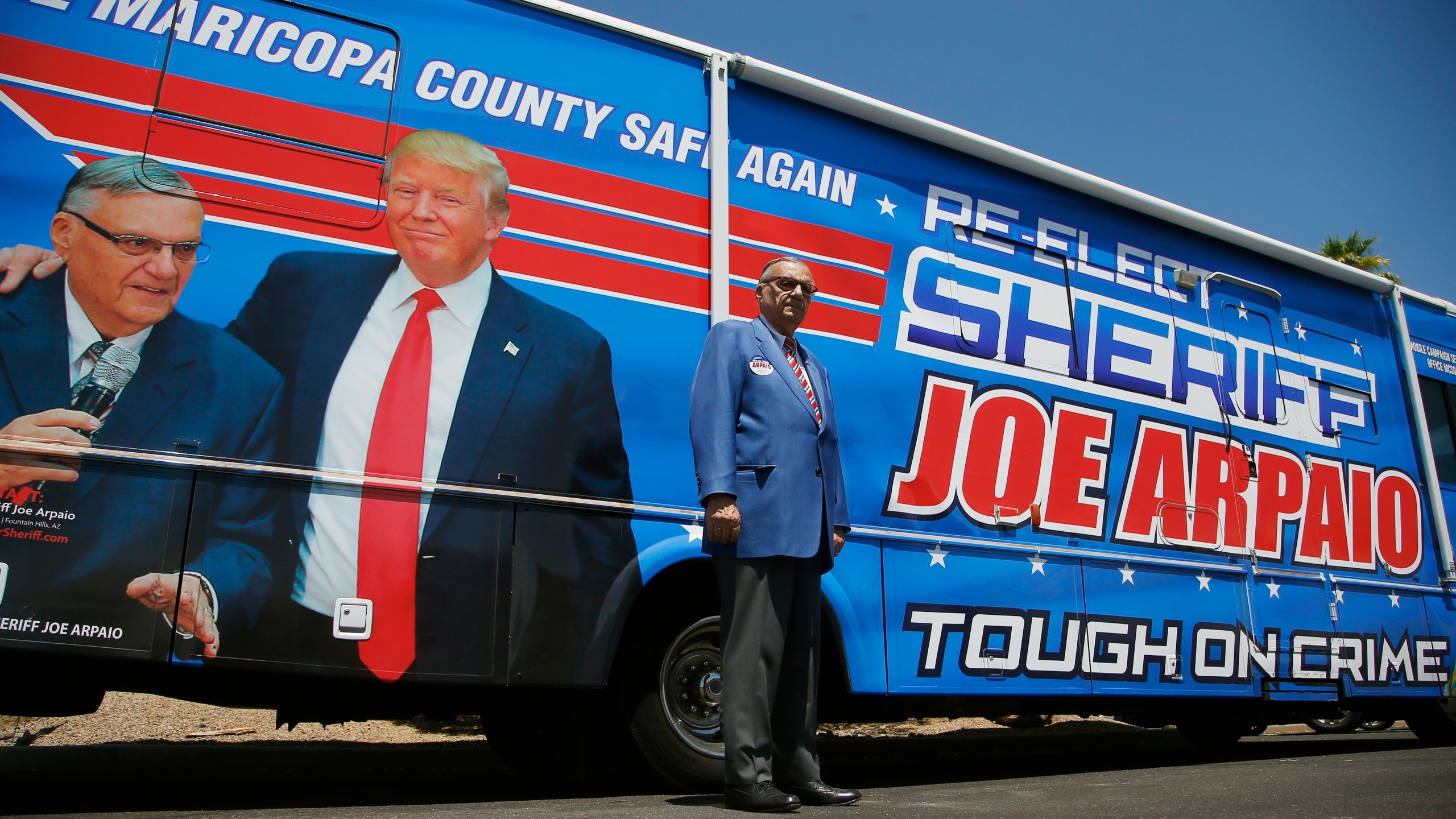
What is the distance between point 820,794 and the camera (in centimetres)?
363

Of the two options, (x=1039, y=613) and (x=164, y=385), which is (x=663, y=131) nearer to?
(x=164, y=385)

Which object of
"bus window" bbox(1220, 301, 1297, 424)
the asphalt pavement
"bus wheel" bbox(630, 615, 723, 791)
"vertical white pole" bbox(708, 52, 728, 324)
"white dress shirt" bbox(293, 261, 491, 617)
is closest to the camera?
"white dress shirt" bbox(293, 261, 491, 617)

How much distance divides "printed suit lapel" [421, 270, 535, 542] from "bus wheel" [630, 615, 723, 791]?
1.01 m

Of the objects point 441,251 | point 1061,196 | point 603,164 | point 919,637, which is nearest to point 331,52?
point 441,251

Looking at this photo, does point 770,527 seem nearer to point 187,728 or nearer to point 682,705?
point 682,705

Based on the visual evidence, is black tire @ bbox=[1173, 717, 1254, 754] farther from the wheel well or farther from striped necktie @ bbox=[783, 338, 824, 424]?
striped necktie @ bbox=[783, 338, 824, 424]

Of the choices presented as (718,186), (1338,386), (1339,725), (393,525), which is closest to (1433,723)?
(1338,386)

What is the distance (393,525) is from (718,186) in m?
1.92

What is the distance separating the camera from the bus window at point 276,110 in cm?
347

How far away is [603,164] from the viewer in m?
4.20

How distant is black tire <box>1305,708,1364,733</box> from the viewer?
32.1 feet

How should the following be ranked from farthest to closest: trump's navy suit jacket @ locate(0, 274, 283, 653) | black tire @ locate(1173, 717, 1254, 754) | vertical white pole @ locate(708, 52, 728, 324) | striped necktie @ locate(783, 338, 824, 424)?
black tire @ locate(1173, 717, 1254, 754) < vertical white pole @ locate(708, 52, 728, 324) < striped necktie @ locate(783, 338, 824, 424) < trump's navy suit jacket @ locate(0, 274, 283, 653)

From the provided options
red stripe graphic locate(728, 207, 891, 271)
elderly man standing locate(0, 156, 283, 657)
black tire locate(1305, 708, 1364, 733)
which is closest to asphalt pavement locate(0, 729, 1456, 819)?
elderly man standing locate(0, 156, 283, 657)

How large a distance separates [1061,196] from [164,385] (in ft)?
14.5
